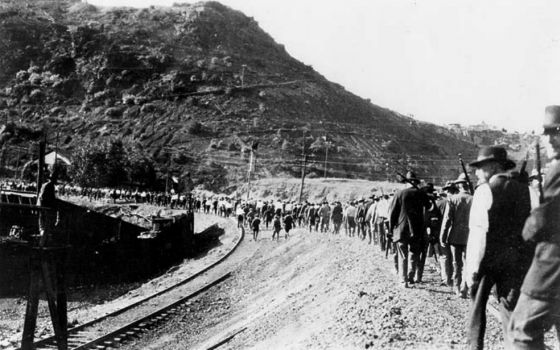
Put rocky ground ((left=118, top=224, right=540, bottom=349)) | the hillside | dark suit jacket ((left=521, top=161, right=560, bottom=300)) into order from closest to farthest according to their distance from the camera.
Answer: dark suit jacket ((left=521, top=161, right=560, bottom=300)) → rocky ground ((left=118, top=224, right=540, bottom=349)) → the hillside

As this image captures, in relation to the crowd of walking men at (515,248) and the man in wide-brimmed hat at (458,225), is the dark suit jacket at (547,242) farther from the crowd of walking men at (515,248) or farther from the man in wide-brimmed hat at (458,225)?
the man in wide-brimmed hat at (458,225)

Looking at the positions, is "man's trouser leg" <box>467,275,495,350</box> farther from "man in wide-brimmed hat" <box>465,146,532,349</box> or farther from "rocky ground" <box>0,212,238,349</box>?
"rocky ground" <box>0,212,238,349</box>

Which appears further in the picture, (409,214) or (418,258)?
(418,258)

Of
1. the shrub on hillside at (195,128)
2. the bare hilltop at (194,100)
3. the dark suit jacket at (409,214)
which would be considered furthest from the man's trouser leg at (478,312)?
the shrub on hillside at (195,128)

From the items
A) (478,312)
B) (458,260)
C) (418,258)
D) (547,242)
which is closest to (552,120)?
(547,242)

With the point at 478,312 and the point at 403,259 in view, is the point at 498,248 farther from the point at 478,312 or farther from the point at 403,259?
the point at 403,259

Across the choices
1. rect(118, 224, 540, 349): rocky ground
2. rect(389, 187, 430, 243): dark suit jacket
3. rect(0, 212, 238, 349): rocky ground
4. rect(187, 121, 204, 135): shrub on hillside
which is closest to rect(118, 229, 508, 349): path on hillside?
rect(118, 224, 540, 349): rocky ground

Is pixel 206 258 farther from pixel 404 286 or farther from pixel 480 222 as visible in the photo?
pixel 480 222
